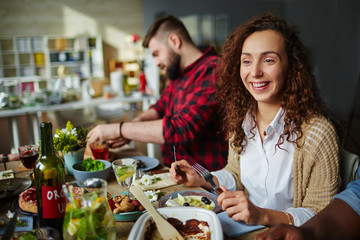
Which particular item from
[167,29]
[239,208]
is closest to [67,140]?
[239,208]

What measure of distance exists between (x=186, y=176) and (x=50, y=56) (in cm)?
735

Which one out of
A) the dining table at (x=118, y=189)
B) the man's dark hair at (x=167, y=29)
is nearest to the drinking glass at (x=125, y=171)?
the dining table at (x=118, y=189)

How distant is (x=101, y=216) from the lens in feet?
2.27

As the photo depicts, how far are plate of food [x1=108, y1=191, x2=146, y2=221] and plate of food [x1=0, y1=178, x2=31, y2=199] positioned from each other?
1.19 feet

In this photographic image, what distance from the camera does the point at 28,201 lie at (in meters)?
0.97

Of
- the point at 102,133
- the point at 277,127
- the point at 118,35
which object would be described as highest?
the point at 118,35

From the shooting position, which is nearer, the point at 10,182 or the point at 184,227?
the point at 184,227

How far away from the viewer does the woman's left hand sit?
88 centimetres

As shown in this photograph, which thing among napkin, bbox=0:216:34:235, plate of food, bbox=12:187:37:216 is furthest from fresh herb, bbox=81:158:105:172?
napkin, bbox=0:216:34:235

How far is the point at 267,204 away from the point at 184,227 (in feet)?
1.85

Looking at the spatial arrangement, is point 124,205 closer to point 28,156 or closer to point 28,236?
point 28,236

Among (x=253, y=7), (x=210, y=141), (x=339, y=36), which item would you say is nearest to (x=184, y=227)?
(x=210, y=141)

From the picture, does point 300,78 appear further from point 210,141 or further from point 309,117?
point 210,141

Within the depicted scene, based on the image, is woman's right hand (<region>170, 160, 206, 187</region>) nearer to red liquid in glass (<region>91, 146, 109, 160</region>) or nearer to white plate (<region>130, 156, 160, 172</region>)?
white plate (<region>130, 156, 160, 172</region>)
